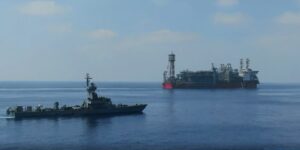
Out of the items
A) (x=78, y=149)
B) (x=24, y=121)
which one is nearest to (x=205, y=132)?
(x=78, y=149)

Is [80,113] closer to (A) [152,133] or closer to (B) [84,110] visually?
(B) [84,110]

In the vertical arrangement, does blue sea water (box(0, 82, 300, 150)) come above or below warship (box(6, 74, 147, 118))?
below

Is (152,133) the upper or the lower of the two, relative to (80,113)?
lower

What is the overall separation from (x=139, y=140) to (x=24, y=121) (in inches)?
1715

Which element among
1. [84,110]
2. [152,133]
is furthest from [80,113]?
[152,133]

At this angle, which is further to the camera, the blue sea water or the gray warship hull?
the gray warship hull

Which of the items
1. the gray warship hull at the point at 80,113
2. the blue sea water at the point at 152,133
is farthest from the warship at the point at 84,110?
the blue sea water at the point at 152,133

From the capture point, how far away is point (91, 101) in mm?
134500

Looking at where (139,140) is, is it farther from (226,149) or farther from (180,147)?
(226,149)

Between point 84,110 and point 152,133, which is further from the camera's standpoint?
point 84,110

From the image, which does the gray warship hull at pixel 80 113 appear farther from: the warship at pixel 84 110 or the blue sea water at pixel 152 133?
the blue sea water at pixel 152 133

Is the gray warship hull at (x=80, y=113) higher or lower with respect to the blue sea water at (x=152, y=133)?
higher

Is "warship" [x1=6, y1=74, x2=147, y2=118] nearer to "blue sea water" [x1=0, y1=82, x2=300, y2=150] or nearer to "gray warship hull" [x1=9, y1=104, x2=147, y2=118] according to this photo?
"gray warship hull" [x1=9, y1=104, x2=147, y2=118]

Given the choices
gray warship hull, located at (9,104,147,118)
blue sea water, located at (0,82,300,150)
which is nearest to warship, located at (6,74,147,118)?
gray warship hull, located at (9,104,147,118)
